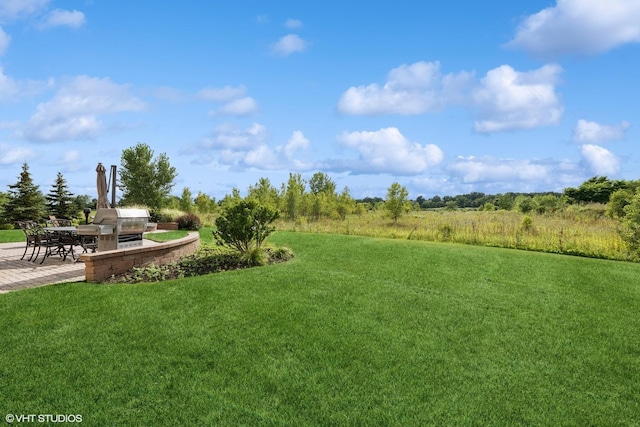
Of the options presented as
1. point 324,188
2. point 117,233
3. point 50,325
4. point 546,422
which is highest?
point 324,188

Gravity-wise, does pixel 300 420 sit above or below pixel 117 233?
below

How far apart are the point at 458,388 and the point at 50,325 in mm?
4625

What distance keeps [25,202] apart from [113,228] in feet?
66.2

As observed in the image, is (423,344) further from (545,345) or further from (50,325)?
(50,325)

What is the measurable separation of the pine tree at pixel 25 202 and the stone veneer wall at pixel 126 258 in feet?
60.8

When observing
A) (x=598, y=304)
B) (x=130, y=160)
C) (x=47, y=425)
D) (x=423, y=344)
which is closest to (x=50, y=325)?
(x=47, y=425)

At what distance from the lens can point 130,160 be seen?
27969 mm

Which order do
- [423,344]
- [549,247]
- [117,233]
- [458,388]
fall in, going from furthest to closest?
1. [549,247]
2. [117,233]
3. [423,344]
4. [458,388]

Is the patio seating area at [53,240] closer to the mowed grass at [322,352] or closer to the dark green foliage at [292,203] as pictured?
the mowed grass at [322,352]

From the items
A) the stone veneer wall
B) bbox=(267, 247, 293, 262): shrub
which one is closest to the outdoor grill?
the stone veneer wall

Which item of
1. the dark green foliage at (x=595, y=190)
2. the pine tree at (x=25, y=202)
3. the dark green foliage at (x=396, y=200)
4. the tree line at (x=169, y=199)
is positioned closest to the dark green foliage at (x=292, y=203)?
the tree line at (x=169, y=199)

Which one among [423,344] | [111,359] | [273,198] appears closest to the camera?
[111,359]

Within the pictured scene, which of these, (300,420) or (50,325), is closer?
(300,420)

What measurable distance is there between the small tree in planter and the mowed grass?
1346mm
